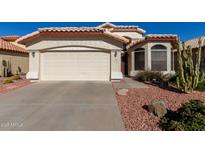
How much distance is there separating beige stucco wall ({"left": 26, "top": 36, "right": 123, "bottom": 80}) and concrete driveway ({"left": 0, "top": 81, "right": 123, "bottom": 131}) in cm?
522

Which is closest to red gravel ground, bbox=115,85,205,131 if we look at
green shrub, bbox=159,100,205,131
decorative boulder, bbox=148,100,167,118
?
decorative boulder, bbox=148,100,167,118

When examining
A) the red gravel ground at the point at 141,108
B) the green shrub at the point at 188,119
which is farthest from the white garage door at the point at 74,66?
the green shrub at the point at 188,119

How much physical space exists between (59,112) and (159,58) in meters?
12.4

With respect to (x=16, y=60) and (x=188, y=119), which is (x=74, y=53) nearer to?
(x=16, y=60)

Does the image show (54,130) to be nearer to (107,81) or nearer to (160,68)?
(107,81)

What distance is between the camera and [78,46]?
13.7m

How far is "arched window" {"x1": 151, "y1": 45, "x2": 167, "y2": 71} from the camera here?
16469mm

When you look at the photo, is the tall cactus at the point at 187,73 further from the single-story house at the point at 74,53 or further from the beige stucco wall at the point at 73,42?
the beige stucco wall at the point at 73,42

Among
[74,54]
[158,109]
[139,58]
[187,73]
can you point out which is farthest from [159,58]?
[158,109]

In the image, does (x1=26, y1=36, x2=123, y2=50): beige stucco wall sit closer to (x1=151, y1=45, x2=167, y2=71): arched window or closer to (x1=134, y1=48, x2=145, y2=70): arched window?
(x1=134, y1=48, x2=145, y2=70): arched window

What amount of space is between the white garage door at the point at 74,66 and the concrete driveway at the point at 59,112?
5274 millimetres

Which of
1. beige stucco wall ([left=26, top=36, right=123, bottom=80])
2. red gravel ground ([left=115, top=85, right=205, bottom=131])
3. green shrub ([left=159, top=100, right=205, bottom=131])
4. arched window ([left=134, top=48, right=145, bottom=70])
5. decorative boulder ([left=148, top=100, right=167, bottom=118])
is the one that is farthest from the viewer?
arched window ([left=134, top=48, right=145, bottom=70])

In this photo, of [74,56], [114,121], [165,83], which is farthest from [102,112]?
[74,56]

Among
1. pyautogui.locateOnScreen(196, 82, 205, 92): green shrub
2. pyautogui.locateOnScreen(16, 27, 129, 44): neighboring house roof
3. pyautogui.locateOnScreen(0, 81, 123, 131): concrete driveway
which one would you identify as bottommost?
pyautogui.locateOnScreen(0, 81, 123, 131): concrete driveway
